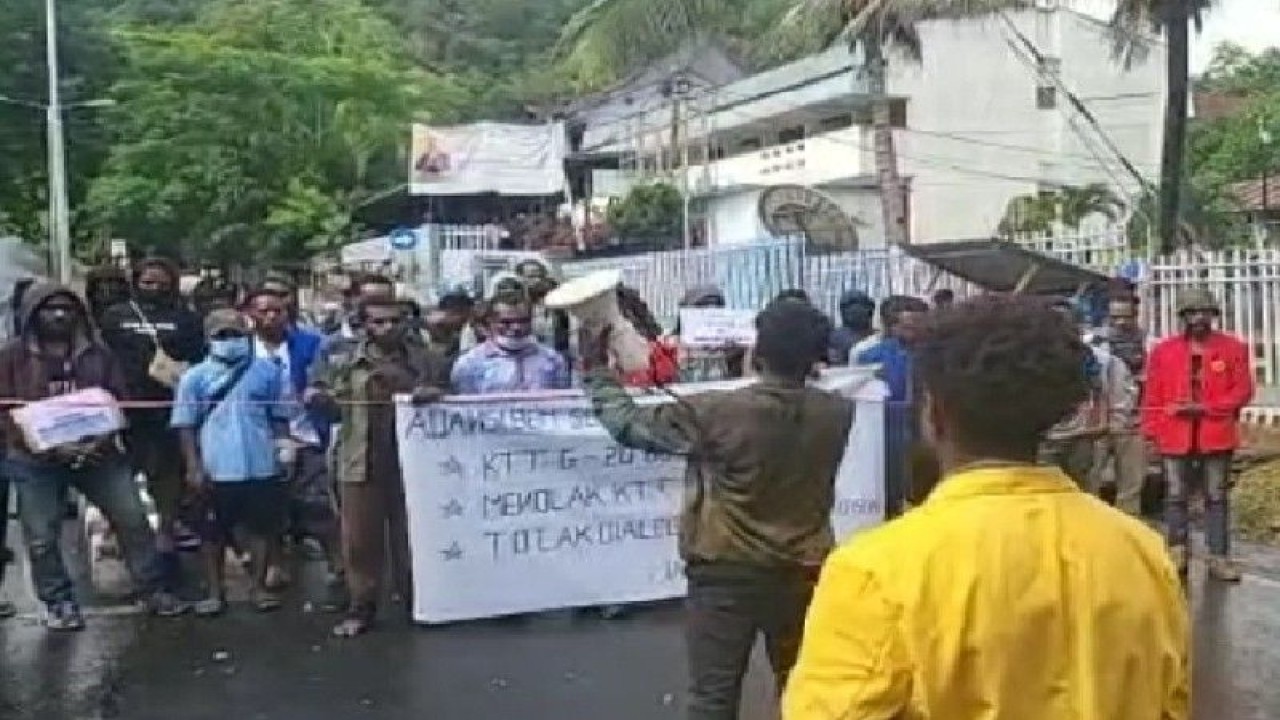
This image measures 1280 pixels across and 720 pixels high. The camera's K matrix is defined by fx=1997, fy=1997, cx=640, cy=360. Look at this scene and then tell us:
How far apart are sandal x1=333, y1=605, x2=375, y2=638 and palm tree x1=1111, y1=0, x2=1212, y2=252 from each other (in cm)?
1191

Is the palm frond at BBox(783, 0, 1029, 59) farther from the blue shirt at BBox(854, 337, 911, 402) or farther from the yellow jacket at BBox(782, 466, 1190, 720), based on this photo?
the yellow jacket at BBox(782, 466, 1190, 720)

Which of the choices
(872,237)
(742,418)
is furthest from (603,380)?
(872,237)

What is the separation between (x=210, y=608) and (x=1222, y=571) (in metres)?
5.03

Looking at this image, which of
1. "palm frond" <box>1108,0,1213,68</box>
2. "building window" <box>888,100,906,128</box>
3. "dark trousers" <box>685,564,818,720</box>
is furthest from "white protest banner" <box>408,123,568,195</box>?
"dark trousers" <box>685,564,818,720</box>

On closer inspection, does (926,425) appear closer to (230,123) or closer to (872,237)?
(872,237)

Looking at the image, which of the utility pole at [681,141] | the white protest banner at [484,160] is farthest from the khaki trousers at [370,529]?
the white protest banner at [484,160]

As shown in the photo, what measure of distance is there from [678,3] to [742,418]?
23926 millimetres

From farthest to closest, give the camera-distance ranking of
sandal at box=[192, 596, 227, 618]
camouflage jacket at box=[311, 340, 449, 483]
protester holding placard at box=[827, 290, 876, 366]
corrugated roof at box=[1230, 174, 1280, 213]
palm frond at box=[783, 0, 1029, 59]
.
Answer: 1. corrugated roof at box=[1230, 174, 1280, 213]
2. palm frond at box=[783, 0, 1029, 59]
3. protester holding placard at box=[827, 290, 876, 366]
4. sandal at box=[192, 596, 227, 618]
5. camouflage jacket at box=[311, 340, 449, 483]

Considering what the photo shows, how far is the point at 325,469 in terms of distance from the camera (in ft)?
33.6

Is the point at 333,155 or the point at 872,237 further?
the point at 333,155

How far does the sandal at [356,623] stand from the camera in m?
8.93

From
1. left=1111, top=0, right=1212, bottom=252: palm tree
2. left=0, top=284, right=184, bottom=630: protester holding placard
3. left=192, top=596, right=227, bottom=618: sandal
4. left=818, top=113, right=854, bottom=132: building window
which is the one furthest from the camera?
left=818, top=113, right=854, bottom=132: building window

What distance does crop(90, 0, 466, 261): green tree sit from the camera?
46.6m

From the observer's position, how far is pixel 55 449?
8781 mm
